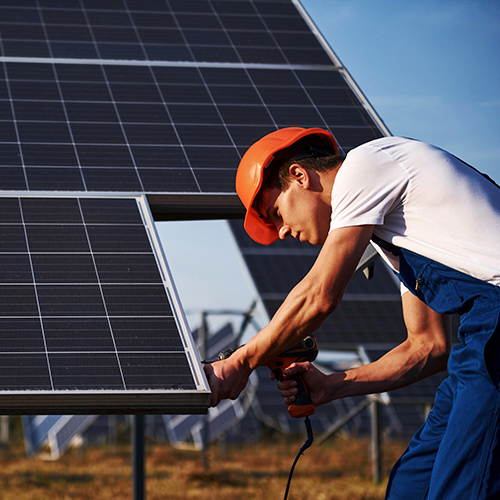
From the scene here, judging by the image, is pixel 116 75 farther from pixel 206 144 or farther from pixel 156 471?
pixel 156 471

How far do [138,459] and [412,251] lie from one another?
14.4 ft

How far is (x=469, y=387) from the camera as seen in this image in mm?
2590

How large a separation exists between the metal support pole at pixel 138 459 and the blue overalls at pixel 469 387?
400cm

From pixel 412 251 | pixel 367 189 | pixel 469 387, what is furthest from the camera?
pixel 412 251

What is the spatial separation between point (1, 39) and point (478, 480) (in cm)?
515

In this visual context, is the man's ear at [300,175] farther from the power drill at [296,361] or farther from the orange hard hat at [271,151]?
the power drill at [296,361]

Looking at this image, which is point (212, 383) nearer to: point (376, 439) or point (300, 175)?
point (300, 175)

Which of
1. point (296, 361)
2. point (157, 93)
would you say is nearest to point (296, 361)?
point (296, 361)

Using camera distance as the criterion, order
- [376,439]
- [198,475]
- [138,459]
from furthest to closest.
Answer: [198,475]
[376,439]
[138,459]

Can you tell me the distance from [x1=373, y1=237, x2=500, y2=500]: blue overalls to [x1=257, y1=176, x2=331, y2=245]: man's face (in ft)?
1.19

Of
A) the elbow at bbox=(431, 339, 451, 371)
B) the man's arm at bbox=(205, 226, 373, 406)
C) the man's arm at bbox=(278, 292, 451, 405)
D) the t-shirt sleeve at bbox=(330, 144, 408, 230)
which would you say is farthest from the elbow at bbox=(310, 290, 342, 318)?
the elbow at bbox=(431, 339, 451, 371)

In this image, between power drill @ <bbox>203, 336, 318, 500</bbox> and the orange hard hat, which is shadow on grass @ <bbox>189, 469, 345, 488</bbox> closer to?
power drill @ <bbox>203, 336, 318, 500</bbox>

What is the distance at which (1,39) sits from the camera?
6.11m

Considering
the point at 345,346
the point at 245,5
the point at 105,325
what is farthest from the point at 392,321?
the point at 105,325
